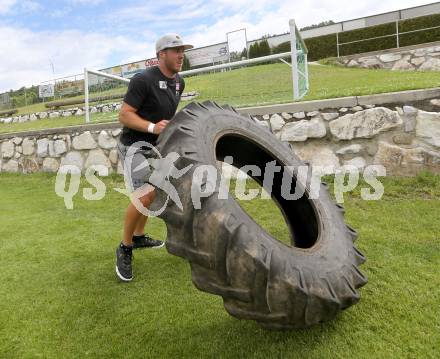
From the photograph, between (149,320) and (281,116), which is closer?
(149,320)

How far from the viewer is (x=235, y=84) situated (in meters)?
9.00

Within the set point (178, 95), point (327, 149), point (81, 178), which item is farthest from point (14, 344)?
point (81, 178)

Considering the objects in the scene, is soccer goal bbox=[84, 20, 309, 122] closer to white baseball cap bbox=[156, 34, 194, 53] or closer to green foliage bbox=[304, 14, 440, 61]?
white baseball cap bbox=[156, 34, 194, 53]

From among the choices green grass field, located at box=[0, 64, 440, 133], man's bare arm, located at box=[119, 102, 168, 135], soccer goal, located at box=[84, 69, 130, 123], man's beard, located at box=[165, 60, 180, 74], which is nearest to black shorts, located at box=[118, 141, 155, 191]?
man's bare arm, located at box=[119, 102, 168, 135]

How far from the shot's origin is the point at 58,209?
5574mm

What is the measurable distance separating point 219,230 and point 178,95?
1901mm

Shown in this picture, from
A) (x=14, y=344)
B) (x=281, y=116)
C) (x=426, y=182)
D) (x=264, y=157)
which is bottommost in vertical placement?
(x=14, y=344)

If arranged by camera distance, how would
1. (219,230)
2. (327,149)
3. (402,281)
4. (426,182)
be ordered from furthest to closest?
(327,149)
(426,182)
(402,281)
(219,230)

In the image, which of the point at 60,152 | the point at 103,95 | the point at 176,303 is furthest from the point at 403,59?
the point at 176,303

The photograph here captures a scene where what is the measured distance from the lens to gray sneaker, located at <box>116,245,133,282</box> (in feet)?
10.6

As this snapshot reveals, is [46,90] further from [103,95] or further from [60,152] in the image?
[60,152]

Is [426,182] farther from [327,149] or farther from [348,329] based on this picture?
[348,329]

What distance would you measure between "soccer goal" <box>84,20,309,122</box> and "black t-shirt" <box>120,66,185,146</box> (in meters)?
3.48

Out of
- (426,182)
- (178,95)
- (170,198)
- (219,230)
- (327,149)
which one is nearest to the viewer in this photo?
(219,230)
